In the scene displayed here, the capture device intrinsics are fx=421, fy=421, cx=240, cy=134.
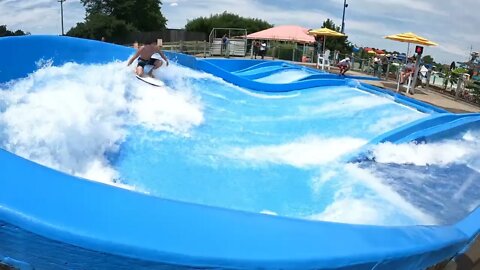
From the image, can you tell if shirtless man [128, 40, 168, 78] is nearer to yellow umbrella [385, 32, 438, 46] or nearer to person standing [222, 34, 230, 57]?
yellow umbrella [385, 32, 438, 46]

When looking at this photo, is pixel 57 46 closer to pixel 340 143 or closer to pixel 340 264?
pixel 340 143

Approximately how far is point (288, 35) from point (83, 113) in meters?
23.2

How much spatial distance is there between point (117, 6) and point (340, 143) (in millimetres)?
45678

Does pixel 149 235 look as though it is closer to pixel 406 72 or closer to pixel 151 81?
pixel 151 81

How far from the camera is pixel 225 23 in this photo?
175 feet

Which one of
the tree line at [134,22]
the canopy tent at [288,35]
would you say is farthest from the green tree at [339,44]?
the canopy tent at [288,35]

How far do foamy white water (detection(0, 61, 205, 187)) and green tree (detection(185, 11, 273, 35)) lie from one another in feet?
155

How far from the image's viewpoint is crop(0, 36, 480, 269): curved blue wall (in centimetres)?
116

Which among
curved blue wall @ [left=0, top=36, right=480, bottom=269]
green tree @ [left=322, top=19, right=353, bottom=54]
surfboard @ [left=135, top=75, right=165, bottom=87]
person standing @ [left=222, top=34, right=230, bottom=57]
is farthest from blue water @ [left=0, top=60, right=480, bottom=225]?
green tree @ [left=322, top=19, right=353, bottom=54]

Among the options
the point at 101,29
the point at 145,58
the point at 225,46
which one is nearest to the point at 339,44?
the point at 225,46

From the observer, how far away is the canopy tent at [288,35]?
25.8 meters

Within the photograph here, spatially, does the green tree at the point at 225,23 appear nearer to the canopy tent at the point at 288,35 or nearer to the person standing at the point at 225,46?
the canopy tent at the point at 288,35

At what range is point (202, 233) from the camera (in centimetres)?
123

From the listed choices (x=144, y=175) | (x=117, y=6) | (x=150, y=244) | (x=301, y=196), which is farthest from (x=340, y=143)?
(x=117, y=6)
